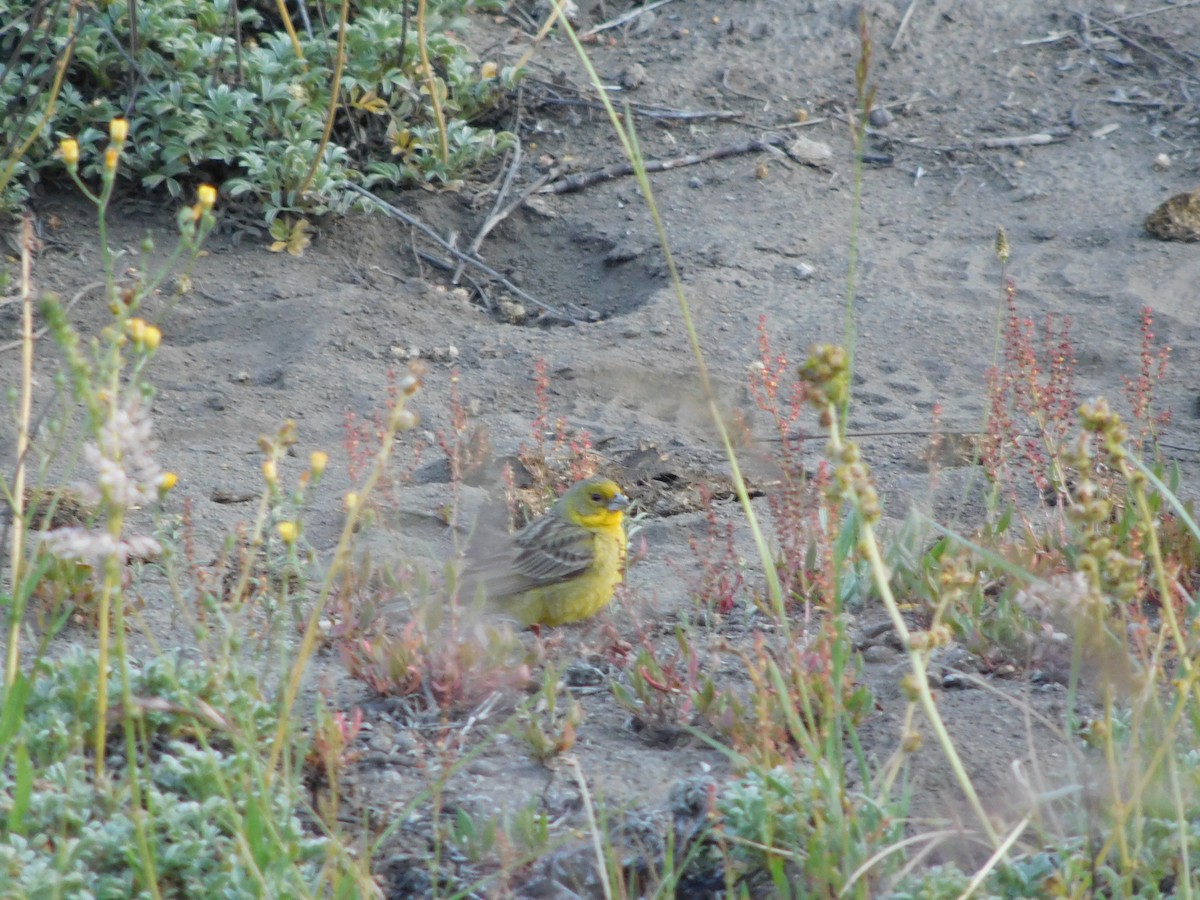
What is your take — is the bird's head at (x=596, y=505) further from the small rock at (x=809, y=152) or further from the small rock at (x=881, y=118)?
the small rock at (x=881, y=118)

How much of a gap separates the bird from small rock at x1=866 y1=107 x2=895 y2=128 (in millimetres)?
4980

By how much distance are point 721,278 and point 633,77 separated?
7.52 feet

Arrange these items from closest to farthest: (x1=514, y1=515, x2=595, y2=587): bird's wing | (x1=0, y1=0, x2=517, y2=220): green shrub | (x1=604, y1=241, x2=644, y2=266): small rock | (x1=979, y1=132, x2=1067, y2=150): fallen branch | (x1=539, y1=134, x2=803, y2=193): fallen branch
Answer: (x1=514, y1=515, x2=595, y2=587): bird's wing
(x1=0, y1=0, x2=517, y2=220): green shrub
(x1=604, y1=241, x2=644, y2=266): small rock
(x1=539, y1=134, x2=803, y2=193): fallen branch
(x1=979, y1=132, x2=1067, y2=150): fallen branch

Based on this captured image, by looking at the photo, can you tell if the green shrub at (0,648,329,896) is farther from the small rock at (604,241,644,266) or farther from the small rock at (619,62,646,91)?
the small rock at (619,62,646,91)

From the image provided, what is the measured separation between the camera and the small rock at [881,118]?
376 inches

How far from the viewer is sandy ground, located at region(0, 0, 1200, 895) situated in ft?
18.6

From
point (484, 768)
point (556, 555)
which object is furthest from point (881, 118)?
point (484, 768)

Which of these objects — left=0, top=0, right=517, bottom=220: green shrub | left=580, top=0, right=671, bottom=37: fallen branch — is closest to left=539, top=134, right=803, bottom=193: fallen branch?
left=0, top=0, right=517, bottom=220: green shrub

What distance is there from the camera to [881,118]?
9578 millimetres

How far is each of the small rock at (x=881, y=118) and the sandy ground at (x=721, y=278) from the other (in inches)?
0.7

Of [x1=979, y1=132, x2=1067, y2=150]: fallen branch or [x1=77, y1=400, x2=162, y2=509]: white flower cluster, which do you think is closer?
[x1=77, y1=400, x2=162, y2=509]: white flower cluster

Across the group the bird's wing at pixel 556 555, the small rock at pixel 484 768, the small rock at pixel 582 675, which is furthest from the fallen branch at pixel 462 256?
the small rock at pixel 484 768

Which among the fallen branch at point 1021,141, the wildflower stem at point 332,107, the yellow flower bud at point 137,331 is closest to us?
the yellow flower bud at point 137,331

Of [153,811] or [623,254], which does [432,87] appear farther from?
[153,811]
